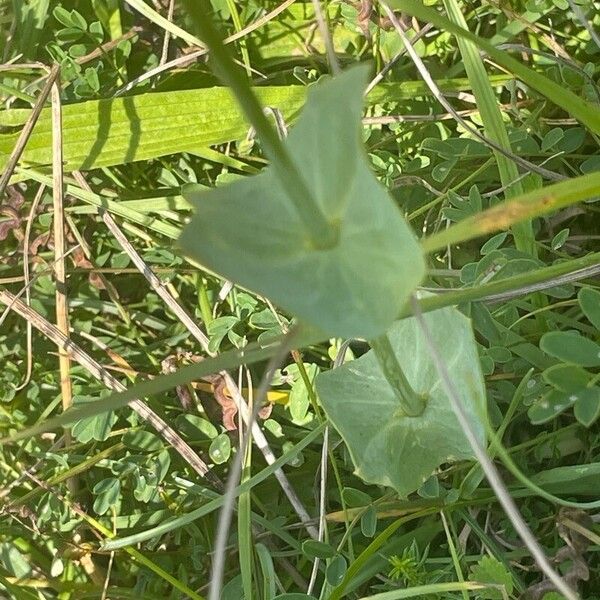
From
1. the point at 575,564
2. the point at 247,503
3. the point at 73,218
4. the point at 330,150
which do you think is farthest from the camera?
the point at 73,218

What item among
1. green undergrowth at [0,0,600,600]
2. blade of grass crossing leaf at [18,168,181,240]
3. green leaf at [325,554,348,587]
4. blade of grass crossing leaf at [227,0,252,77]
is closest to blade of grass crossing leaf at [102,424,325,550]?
green undergrowth at [0,0,600,600]

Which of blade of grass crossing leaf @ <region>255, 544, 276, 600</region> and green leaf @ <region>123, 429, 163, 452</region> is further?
green leaf @ <region>123, 429, 163, 452</region>

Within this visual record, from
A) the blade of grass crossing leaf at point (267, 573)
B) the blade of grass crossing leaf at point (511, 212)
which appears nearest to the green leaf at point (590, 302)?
the blade of grass crossing leaf at point (511, 212)

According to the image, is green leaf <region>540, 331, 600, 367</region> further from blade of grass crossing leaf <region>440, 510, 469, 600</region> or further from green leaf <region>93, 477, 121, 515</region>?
green leaf <region>93, 477, 121, 515</region>

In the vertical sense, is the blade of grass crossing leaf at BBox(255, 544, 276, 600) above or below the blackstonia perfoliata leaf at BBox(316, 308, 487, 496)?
below

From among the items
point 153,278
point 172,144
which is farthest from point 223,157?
point 153,278

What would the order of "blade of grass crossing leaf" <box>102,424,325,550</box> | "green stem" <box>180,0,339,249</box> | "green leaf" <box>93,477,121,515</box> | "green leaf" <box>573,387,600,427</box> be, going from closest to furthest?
"green stem" <box>180,0,339,249</box> → "green leaf" <box>573,387,600,427</box> → "blade of grass crossing leaf" <box>102,424,325,550</box> → "green leaf" <box>93,477,121,515</box>

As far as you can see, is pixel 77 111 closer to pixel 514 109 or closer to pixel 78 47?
pixel 78 47
